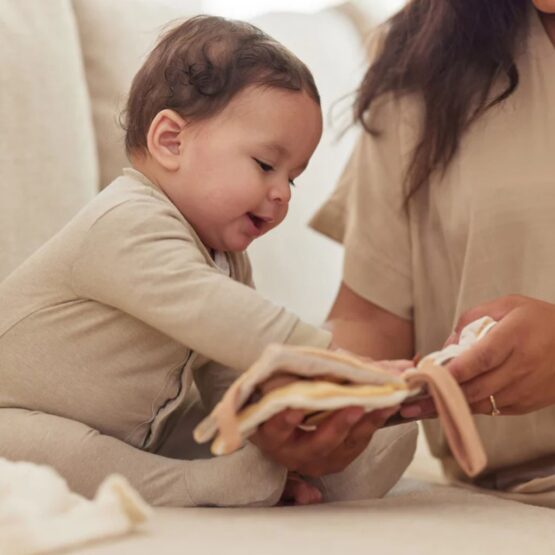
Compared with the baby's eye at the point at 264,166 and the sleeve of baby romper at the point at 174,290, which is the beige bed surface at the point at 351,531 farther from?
the baby's eye at the point at 264,166

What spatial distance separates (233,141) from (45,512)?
439 mm

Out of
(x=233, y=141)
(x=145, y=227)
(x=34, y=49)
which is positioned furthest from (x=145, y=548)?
(x=34, y=49)

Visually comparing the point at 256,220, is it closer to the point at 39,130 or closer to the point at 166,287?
the point at 166,287

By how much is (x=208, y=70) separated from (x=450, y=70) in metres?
0.43

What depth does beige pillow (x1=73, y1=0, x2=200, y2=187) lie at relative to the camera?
1.44 meters

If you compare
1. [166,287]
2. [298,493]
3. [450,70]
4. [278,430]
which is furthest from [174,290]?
[450,70]

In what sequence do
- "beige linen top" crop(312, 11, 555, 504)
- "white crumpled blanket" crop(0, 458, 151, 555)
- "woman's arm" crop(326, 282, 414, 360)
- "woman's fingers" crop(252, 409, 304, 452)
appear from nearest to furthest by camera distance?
"white crumpled blanket" crop(0, 458, 151, 555) → "woman's fingers" crop(252, 409, 304, 452) → "beige linen top" crop(312, 11, 555, 504) → "woman's arm" crop(326, 282, 414, 360)

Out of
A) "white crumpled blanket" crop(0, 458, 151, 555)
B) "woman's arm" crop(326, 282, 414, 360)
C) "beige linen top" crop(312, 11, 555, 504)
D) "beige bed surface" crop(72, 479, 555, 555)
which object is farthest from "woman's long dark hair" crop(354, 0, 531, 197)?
"white crumpled blanket" crop(0, 458, 151, 555)

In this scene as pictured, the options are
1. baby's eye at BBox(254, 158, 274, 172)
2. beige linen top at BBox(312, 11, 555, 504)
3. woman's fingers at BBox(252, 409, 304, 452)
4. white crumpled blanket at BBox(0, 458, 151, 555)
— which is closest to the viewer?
white crumpled blanket at BBox(0, 458, 151, 555)

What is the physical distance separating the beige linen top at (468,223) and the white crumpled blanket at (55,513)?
617mm

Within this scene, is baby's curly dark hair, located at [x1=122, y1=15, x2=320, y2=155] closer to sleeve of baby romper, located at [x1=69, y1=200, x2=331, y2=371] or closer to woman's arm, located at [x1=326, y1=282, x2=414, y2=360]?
sleeve of baby romper, located at [x1=69, y1=200, x2=331, y2=371]

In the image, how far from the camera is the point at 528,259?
4.03ft

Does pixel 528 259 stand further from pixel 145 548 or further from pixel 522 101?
pixel 145 548

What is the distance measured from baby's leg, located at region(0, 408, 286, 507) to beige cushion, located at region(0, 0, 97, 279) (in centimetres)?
33
